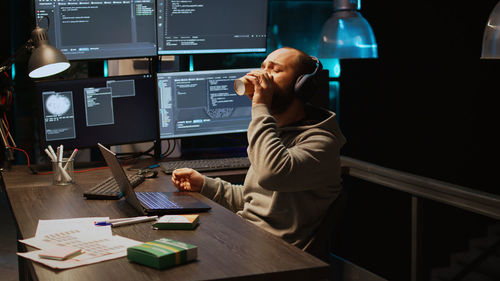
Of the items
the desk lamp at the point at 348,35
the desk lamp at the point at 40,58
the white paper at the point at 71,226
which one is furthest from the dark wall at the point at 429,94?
the white paper at the point at 71,226

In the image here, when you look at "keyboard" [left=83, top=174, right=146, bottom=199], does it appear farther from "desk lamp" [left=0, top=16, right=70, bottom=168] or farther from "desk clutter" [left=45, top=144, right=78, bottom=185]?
"desk lamp" [left=0, top=16, right=70, bottom=168]

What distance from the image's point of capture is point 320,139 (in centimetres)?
218

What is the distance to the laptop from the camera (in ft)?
6.81

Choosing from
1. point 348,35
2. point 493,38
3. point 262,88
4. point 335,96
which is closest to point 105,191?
point 262,88

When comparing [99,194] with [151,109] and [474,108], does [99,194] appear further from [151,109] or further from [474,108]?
[474,108]

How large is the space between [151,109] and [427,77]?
2.51 m

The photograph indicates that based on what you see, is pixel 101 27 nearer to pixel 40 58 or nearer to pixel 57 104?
pixel 57 104

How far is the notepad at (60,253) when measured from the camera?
1.59m

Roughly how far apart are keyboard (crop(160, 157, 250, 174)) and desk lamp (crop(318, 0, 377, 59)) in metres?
1.14

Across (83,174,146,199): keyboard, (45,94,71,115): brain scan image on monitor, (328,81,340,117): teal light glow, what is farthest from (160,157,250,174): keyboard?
(328,81,340,117): teal light glow

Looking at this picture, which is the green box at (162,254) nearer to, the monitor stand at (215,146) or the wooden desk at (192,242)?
the wooden desk at (192,242)

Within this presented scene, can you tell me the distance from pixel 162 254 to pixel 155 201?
696 mm

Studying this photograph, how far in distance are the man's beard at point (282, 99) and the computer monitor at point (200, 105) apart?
1115 millimetres

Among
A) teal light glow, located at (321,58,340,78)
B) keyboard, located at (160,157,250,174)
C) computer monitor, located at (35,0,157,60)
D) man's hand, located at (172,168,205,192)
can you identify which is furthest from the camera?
teal light glow, located at (321,58,340,78)
